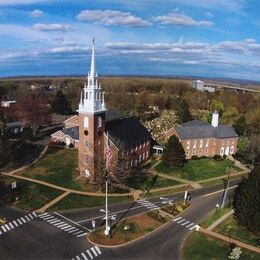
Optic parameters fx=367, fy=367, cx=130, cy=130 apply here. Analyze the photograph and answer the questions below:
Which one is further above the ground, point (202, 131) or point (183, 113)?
point (183, 113)

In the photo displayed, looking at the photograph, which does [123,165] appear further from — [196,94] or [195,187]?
[196,94]

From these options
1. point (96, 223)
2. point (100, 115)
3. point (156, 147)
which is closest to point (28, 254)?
point (96, 223)

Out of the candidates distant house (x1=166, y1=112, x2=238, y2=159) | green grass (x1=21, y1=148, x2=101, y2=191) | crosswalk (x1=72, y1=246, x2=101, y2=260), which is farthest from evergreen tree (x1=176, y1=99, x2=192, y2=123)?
crosswalk (x1=72, y1=246, x2=101, y2=260)

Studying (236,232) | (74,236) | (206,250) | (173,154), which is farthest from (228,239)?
(173,154)

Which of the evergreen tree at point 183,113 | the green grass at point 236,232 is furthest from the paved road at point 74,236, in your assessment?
the evergreen tree at point 183,113

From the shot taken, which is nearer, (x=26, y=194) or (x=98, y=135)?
(x=26, y=194)

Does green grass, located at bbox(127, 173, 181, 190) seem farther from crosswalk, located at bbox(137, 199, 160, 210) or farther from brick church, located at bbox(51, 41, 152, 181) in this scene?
crosswalk, located at bbox(137, 199, 160, 210)

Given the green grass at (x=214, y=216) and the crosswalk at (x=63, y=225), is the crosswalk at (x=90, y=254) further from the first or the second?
the green grass at (x=214, y=216)

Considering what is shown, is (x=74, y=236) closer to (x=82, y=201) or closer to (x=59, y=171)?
(x=82, y=201)
